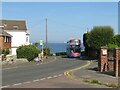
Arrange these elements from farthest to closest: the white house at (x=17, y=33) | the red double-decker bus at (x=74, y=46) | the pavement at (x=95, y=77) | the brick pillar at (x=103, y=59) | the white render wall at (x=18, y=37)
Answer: the white render wall at (x=18, y=37) < the white house at (x=17, y=33) < the red double-decker bus at (x=74, y=46) < the brick pillar at (x=103, y=59) < the pavement at (x=95, y=77)

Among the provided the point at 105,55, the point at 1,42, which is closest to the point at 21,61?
the point at 1,42

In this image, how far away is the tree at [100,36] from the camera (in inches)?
2370

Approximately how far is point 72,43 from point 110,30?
8408mm

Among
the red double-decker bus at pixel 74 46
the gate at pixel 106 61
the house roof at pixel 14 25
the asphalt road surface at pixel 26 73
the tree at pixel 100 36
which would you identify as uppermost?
the house roof at pixel 14 25

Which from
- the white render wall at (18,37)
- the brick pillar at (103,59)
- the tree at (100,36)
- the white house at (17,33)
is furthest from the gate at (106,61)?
the white render wall at (18,37)

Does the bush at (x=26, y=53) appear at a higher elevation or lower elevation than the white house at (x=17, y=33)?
lower

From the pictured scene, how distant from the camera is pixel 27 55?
52750 mm

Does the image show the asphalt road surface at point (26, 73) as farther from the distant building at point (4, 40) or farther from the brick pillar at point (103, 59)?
the distant building at point (4, 40)

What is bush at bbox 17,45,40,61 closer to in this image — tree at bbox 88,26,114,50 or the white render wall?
tree at bbox 88,26,114,50

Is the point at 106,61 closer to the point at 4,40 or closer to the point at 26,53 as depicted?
the point at 26,53

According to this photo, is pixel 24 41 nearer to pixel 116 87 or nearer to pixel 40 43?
pixel 40 43

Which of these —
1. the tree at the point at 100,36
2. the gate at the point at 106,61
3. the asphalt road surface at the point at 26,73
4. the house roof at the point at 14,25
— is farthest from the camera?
the house roof at the point at 14,25

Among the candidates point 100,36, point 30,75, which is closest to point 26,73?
point 30,75

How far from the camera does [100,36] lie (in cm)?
6050
